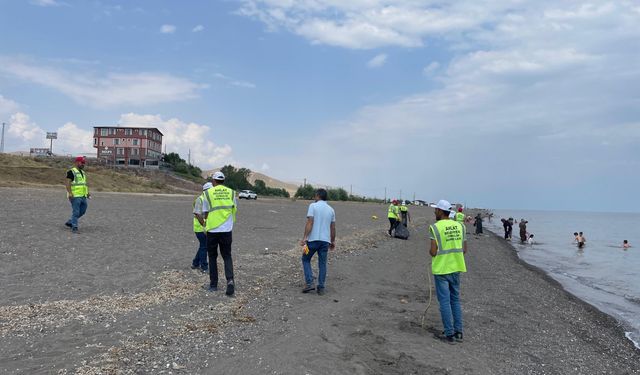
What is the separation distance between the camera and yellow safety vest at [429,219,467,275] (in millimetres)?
6832

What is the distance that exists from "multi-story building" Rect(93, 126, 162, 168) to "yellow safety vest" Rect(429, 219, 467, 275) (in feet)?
279

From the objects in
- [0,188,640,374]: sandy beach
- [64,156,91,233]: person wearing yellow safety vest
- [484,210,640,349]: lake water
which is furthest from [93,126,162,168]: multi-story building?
[0,188,640,374]: sandy beach

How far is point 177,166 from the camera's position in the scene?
8894 cm

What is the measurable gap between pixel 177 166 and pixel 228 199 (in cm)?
8475

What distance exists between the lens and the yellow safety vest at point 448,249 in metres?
6.83

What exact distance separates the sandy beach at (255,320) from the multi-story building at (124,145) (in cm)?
7688

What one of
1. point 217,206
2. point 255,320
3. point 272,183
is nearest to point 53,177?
point 217,206

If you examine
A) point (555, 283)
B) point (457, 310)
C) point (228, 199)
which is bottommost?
point (555, 283)

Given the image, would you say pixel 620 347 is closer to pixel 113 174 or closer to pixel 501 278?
pixel 501 278

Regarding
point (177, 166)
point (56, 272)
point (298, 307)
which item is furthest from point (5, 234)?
point (177, 166)

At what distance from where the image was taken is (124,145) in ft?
285

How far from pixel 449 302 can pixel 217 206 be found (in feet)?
13.8

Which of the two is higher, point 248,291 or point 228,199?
point 228,199

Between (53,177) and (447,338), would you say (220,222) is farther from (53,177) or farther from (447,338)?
(53,177)
